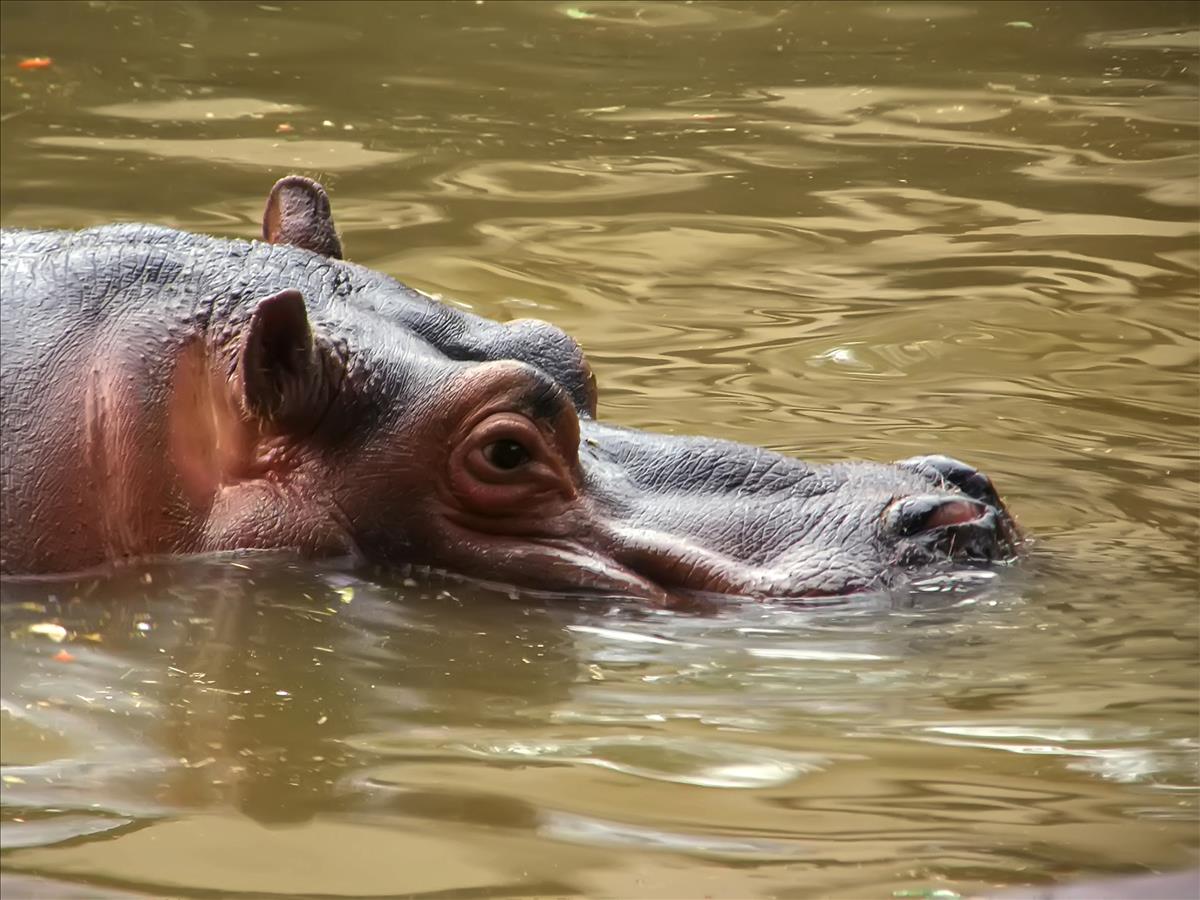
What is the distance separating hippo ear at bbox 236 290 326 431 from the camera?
4980 millimetres

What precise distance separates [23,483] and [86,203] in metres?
5.23

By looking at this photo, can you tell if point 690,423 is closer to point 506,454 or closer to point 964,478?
point 964,478

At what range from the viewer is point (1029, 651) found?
5047 mm

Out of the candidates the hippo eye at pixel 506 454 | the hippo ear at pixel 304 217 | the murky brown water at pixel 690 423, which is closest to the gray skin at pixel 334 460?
the hippo eye at pixel 506 454

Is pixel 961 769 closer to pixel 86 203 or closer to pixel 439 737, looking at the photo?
pixel 439 737

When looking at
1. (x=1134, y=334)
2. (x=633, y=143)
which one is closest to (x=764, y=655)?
(x=1134, y=334)

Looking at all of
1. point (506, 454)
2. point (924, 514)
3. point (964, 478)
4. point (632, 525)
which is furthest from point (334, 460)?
point (964, 478)

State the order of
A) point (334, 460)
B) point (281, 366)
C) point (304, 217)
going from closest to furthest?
point (281, 366)
point (334, 460)
point (304, 217)

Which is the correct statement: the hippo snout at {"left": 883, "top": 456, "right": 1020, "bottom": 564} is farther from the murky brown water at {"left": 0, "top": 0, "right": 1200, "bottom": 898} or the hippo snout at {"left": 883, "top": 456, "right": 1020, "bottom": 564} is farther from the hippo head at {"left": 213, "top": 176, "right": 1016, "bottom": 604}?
the murky brown water at {"left": 0, "top": 0, "right": 1200, "bottom": 898}

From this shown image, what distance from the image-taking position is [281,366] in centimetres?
510

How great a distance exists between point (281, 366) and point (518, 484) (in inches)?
27.4

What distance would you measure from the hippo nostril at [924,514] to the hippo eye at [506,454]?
984mm

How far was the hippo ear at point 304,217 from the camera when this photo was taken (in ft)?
20.0

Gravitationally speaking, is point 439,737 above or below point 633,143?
below
